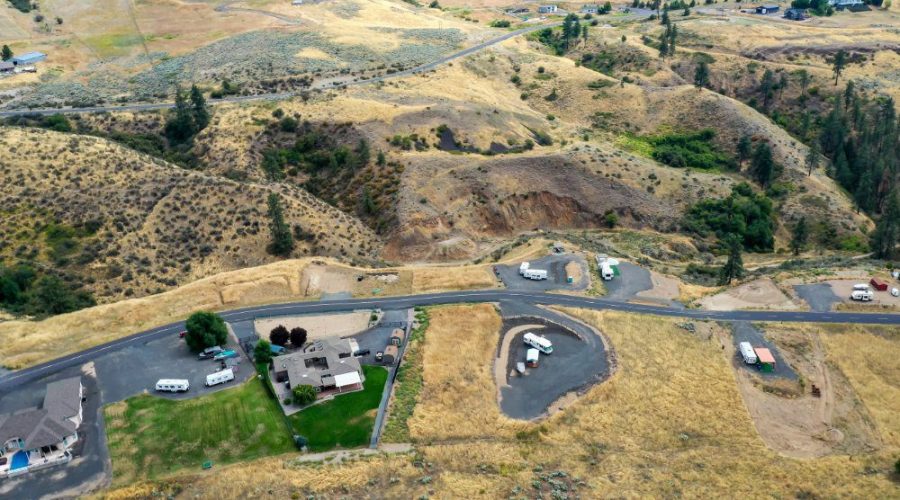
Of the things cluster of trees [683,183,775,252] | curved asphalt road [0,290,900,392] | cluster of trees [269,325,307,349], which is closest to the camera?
cluster of trees [269,325,307,349]

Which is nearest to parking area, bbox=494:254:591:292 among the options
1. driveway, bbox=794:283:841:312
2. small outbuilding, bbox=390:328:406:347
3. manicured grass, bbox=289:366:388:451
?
small outbuilding, bbox=390:328:406:347

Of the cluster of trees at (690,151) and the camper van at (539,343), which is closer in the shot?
the camper van at (539,343)

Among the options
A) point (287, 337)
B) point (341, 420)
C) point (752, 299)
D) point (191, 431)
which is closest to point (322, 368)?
point (287, 337)

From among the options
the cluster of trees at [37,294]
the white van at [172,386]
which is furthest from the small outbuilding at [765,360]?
the cluster of trees at [37,294]

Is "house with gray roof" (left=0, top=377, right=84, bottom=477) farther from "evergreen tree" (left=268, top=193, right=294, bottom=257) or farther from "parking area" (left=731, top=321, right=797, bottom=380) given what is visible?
"parking area" (left=731, top=321, right=797, bottom=380)

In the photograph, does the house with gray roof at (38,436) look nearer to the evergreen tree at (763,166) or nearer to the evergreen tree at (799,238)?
the evergreen tree at (799,238)

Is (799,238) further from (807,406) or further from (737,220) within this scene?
(807,406)
